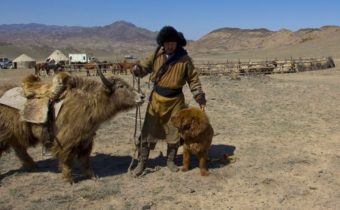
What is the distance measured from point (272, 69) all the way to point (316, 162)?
24.3 metres

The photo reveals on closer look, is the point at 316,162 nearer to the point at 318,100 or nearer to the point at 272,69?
the point at 318,100

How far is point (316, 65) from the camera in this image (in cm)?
3553

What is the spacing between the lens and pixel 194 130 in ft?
20.9

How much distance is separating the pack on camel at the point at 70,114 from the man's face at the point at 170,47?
0.74m

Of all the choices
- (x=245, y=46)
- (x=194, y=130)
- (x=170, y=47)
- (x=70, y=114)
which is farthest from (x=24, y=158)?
(x=245, y=46)

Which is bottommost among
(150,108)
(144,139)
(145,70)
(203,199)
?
(203,199)

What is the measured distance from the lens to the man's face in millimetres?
6539

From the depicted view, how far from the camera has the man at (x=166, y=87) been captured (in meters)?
6.59

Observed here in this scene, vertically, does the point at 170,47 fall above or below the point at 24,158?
above

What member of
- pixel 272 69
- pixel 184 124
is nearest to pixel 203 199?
pixel 184 124

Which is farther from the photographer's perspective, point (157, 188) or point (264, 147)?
point (264, 147)

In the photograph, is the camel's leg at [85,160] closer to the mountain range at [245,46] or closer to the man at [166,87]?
the man at [166,87]

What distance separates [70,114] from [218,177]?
2.12m

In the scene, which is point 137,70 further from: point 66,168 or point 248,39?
point 248,39
